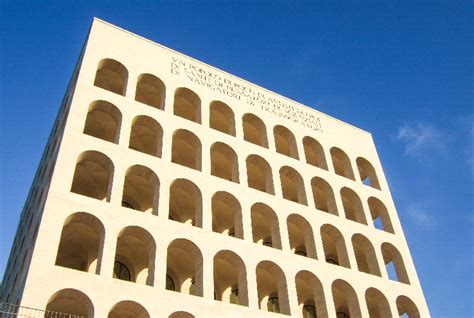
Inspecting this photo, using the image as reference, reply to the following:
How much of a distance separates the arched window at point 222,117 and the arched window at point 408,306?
38.9 feet

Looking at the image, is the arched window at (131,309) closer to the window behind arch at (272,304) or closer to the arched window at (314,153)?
the window behind arch at (272,304)

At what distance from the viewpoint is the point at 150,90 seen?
90.0 ft

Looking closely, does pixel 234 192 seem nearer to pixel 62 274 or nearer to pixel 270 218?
pixel 270 218

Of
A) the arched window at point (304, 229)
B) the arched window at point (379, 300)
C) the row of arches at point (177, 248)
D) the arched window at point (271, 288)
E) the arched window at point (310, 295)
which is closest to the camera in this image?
the row of arches at point (177, 248)

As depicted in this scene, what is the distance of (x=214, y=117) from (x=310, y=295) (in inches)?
433

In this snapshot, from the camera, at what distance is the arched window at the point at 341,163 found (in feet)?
102

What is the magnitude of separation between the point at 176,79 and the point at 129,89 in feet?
10.8

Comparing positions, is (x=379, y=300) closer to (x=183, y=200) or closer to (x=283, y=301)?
(x=283, y=301)

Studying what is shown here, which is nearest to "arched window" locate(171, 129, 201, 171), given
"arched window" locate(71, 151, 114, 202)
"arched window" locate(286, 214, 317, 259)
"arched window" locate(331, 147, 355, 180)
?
"arched window" locate(71, 151, 114, 202)

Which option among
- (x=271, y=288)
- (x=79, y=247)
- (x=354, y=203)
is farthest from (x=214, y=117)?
(x=79, y=247)

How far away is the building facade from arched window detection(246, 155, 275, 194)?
67 millimetres

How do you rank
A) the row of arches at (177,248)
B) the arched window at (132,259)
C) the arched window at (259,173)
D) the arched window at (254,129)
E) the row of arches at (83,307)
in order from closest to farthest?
the row of arches at (83,307) < the row of arches at (177,248) < the arched window at (132,259) < the arched window at (259,173) < the arched window at (254,129)

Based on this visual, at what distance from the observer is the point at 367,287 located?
80.5ft

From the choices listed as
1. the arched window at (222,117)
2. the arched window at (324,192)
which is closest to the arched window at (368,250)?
the arched window at (324,192)
